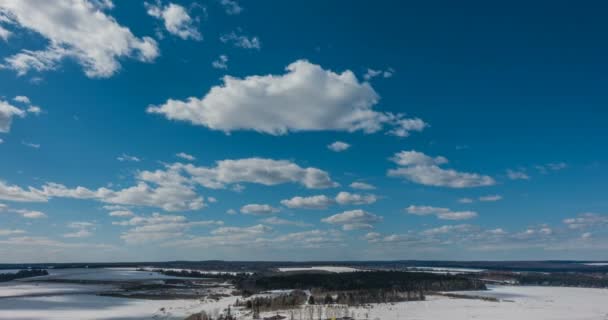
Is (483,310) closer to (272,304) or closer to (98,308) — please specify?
(272,304)

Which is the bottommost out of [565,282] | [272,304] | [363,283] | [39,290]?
[272,304]

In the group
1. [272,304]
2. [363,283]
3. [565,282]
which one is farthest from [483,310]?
[565,282]

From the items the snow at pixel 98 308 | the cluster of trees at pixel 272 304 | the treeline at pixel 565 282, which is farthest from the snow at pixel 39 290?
the treeline at pixel 565 282

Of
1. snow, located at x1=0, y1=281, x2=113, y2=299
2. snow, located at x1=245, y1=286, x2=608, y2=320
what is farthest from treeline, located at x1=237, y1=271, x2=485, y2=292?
snow, located at x1=0, y1=281, x2=113, y2=299

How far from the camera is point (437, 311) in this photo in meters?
85.9

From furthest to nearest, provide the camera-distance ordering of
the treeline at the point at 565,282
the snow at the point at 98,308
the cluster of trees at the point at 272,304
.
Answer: the treeline at the point at 565,282 < the cluster of trees at the point at 272,304 < the snow at the point at 98,308

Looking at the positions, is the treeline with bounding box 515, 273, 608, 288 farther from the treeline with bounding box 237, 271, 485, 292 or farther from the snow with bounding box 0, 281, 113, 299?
the snow with bounding box 0, 281, 113, 299

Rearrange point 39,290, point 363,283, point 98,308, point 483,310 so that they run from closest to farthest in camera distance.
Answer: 1. point 483,310
2. point 98,308
3. point 39,290
4. point 363,283

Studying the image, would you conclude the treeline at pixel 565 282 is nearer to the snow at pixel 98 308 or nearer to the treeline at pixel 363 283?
the treeline at pixel 363 283

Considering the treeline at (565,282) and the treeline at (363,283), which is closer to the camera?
the treeline at (363,283)

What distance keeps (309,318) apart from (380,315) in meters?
13.0

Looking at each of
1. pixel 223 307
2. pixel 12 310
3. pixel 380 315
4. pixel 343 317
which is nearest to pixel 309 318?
pixel 343 317

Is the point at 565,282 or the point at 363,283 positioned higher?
the point at 363,283

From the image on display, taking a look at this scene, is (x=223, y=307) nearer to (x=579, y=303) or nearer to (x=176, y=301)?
(x=176, y=301)
